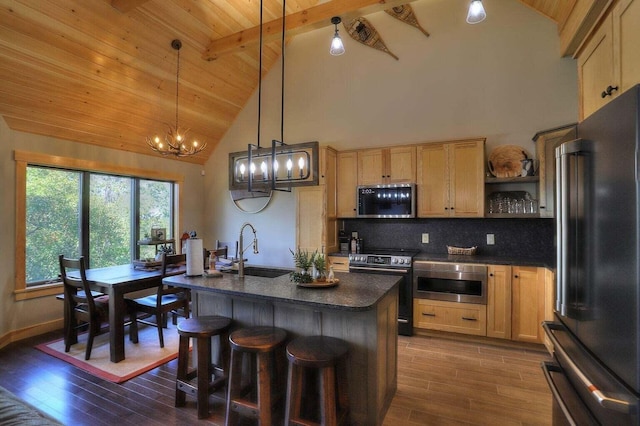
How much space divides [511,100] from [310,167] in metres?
2.90

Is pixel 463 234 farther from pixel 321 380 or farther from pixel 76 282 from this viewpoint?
pixel 76 282

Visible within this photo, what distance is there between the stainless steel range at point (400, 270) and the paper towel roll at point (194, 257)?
209 cm

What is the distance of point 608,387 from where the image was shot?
106cm

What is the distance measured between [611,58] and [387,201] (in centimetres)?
256

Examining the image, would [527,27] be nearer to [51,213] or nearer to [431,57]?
[431,57]

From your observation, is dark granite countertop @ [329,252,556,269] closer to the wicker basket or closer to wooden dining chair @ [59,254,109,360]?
the wicker basket

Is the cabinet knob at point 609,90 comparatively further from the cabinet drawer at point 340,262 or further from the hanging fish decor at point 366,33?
the cabinet drawer at point 340,262

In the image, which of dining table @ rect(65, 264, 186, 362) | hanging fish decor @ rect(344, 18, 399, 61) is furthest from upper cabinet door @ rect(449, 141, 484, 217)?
dining table @ rect(65, 264, 186, 362)

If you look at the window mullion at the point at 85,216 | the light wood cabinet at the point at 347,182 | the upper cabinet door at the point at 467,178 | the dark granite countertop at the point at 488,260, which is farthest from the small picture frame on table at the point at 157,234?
the upper cabinet door at the point at 467,178

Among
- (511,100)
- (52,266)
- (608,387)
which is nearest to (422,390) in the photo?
(608,387)

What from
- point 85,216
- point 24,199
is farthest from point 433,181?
point 24,199

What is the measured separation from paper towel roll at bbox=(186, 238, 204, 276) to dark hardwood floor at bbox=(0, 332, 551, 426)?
3.25 feet

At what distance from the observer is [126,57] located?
3701 millimetres

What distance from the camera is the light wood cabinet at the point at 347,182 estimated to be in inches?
177
